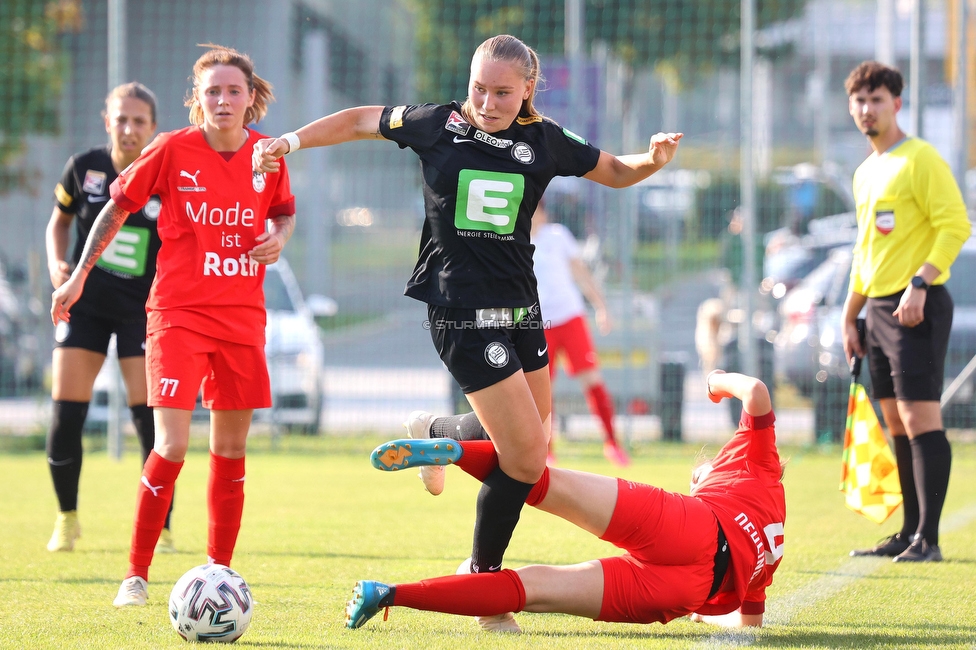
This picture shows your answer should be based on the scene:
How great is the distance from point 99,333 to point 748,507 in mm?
3236

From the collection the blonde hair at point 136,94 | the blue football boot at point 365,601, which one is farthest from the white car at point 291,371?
the blue football boot at point 365,601

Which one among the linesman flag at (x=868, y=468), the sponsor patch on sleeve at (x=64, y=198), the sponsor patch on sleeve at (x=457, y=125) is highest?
the sponsor patch on sleeve at (x=457, y=125)

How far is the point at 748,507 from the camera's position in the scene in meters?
3.80

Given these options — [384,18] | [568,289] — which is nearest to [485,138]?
[568,289]

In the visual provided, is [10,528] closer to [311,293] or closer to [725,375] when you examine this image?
[725,375]

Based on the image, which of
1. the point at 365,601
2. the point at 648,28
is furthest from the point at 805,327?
the point at 365,601

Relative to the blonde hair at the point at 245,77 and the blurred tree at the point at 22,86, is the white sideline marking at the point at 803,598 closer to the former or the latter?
the blonde hair at the point at 245,77

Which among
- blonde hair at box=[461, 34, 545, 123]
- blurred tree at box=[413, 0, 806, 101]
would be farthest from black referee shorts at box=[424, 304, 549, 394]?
blurred tree at box=[413, 0, 806, 101]

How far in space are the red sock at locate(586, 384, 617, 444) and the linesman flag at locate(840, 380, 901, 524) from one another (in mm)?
3374

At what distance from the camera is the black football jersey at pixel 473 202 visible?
12.1 ft

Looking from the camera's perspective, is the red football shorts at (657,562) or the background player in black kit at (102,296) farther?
the background player in black kit at (102,296)

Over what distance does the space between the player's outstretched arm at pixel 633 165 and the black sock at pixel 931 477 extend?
2.18 m

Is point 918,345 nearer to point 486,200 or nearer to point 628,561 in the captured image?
point 628,561

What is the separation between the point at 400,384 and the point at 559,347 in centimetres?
248
